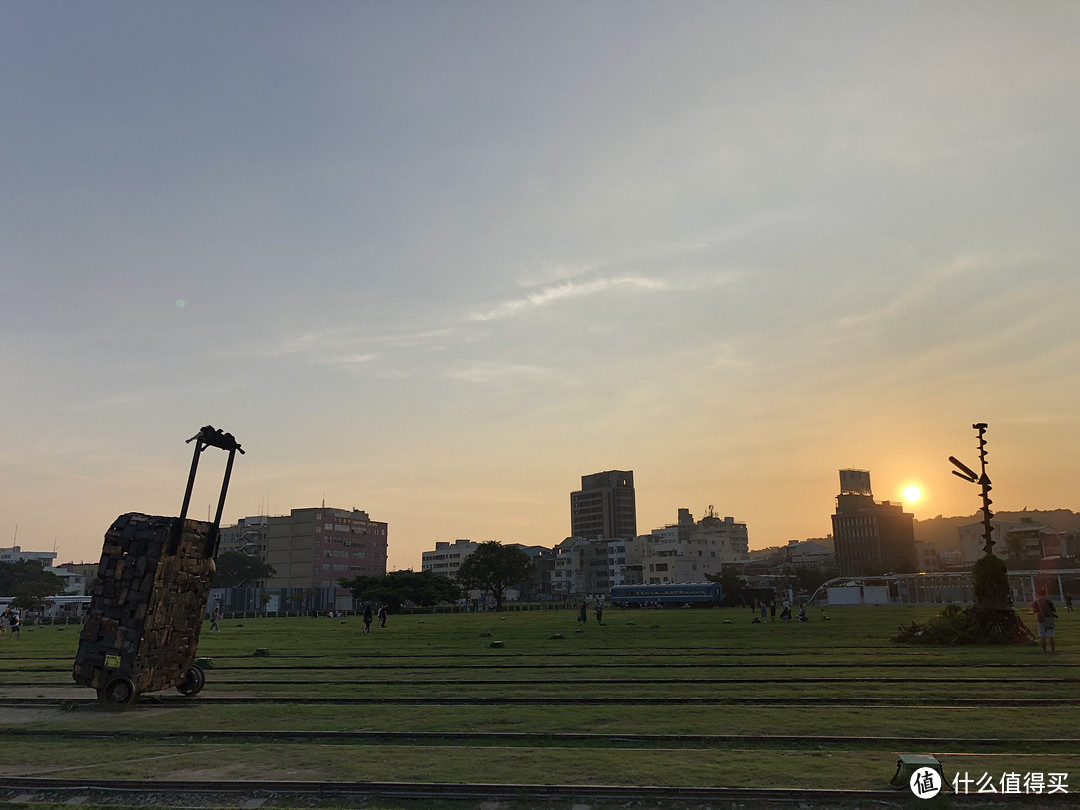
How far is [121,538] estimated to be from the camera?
18875mm

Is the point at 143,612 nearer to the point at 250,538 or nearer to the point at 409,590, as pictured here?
the point at 409,590

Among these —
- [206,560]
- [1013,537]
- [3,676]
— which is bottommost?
[3,676]

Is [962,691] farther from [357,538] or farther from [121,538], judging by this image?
[357,538]

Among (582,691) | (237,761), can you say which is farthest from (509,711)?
(237,761)

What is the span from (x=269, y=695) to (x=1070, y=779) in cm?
1693

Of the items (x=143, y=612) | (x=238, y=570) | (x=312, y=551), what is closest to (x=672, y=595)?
(x=238, y=570)

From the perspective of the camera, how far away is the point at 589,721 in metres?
15.0

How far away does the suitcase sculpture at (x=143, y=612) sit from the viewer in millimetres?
18250

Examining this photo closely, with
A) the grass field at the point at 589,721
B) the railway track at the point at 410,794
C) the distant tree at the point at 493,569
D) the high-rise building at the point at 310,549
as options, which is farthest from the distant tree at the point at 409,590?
the railway track at the point at 410,794

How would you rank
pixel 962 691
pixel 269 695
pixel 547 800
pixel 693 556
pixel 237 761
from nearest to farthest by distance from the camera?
pixel 547 800 < pixel 237 761 < pixel 962 691 < pixel 269 695 < pixel 693 556

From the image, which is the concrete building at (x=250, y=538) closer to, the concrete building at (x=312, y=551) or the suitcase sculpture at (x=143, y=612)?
the concrete building at (x=312, y=551)

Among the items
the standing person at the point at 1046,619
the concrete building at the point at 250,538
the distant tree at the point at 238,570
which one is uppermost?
the concrete building at the point at 250,538

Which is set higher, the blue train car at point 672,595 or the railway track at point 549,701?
the blue train car at point 672,595

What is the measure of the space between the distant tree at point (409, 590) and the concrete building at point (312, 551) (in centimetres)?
5803
